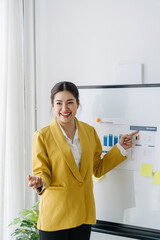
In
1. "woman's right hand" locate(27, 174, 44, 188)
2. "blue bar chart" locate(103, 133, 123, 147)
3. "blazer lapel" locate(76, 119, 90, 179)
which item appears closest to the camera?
"woman's right hand" locate(27, 174, 44, 188)

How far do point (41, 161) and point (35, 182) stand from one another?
163mm

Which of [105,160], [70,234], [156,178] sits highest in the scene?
[105,160]

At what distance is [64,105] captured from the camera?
158cm

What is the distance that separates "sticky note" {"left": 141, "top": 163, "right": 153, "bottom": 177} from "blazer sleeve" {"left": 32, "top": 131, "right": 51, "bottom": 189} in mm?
A: 609

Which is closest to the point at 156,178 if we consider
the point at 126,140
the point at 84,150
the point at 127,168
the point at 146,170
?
the point at 146,170

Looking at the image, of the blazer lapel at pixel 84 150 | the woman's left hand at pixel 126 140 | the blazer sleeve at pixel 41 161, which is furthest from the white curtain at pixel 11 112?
the woman's left hand at pixel 126 140

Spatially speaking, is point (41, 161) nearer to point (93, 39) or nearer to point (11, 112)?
point (11, 112)

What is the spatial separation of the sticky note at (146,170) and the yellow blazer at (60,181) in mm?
381

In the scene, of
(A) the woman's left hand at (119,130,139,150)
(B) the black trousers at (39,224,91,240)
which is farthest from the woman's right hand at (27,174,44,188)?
(A) the woman's left hand at (119,130,139,150)

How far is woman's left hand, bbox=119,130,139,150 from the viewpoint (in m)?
1.78

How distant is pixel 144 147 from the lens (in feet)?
5.83

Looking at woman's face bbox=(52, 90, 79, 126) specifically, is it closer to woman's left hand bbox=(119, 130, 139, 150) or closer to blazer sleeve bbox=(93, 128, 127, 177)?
blazer sleeve bbox=(93, 128, 127, 177)

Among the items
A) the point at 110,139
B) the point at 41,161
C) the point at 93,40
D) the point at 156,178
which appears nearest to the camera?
the point at 41,161

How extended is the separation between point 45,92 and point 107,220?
1071mm
